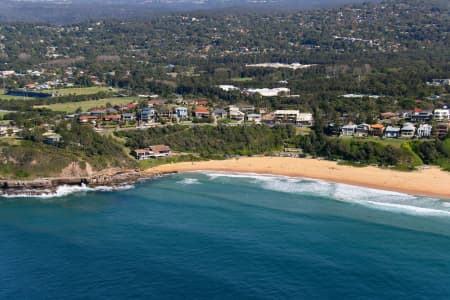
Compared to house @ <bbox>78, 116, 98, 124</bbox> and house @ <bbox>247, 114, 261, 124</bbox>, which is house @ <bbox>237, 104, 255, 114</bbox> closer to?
house @ <bbox>247, 114, 261, 124</bbox>

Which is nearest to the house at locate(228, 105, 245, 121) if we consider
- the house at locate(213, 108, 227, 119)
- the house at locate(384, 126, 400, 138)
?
the house at locate(213, 108, 227, 119)

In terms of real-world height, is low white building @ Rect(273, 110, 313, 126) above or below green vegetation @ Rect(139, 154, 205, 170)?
above

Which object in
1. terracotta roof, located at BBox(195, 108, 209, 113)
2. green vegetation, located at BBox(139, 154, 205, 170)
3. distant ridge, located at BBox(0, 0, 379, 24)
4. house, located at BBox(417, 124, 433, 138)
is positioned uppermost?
distant ridge, located at BBox(0, 0, 379, 24)

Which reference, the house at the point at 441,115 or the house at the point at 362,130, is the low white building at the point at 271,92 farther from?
the house at the point at 441,115

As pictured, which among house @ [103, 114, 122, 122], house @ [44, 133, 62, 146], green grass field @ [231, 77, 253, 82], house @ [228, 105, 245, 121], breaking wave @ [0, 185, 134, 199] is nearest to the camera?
breaking wave @ [0, 185, 134, 199]

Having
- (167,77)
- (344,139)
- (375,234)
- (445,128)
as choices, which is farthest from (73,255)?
(167,77)

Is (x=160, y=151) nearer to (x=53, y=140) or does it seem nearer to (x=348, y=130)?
(x=53, y=140)

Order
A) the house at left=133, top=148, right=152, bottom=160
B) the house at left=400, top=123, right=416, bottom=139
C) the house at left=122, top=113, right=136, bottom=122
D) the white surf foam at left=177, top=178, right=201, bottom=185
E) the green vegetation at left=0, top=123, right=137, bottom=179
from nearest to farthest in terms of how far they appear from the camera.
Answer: the green vegetation at left=0, top=123, right=137, bottom=179 < the white surf foam at left=177, top=178, right=201, bottom=185 < the house at left=133, top=148, right=152, bottom=160 < the house at left=400, top=123, right=416, bottom=139 < the house at left=122, top=113, right=136, bottom=122

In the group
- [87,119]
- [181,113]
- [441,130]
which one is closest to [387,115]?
[441,130]
